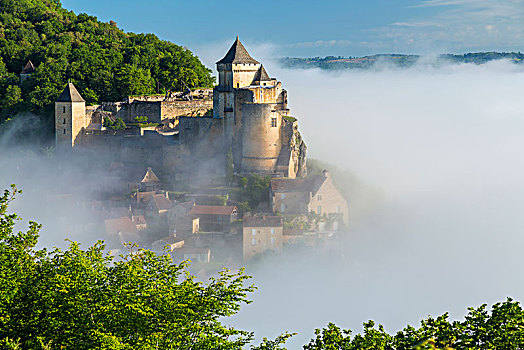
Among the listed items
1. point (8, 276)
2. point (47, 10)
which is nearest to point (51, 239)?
point (8, 276)

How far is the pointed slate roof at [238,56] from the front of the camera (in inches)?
1785

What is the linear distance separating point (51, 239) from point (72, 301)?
94.7 ft

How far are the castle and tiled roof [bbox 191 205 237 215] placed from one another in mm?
2695

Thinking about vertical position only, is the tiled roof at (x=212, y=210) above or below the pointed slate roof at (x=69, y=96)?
below

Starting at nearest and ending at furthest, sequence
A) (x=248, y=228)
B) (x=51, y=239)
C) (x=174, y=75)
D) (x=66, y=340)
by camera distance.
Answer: (x=66, y=340) < (x=248, y=228) < (x=51, y=239) < (x=174, y=75)

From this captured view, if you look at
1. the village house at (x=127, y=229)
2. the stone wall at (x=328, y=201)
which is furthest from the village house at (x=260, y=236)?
the village house at (x=127, y=229)

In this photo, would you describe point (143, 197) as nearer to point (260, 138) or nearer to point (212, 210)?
point (212, 210)

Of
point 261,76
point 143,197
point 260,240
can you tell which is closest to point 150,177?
point 143,197

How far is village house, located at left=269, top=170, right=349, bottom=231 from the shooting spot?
140 ft

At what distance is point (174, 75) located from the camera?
63188 mm

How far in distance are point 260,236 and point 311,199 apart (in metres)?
3.98

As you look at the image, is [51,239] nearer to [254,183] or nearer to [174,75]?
[254,183]

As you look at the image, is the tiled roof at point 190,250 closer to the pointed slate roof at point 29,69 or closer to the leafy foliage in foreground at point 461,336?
the leafy foliage in foreground at point 461,336

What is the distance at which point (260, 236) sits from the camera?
40.9m
